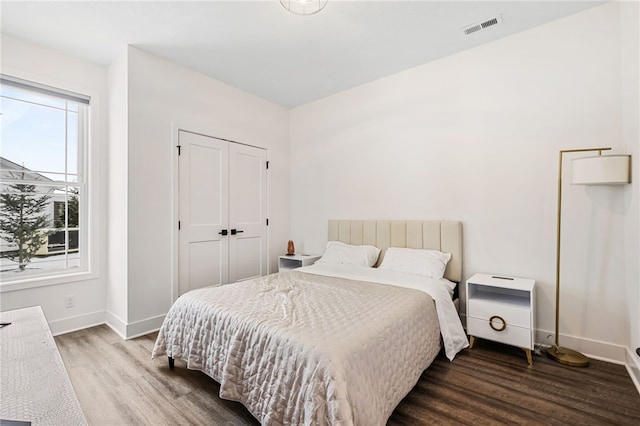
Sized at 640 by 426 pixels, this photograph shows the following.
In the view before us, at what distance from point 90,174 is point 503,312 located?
429 cm

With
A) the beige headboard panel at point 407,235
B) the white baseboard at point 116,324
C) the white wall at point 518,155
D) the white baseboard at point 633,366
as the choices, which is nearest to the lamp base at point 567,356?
the white wall at point 518,155

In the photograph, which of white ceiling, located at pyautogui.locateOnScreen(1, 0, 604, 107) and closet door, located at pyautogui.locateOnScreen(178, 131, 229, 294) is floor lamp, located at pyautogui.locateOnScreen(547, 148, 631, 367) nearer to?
white ceiling, located at pyautogui.locateOnScreen(1, 0, 604, 107)

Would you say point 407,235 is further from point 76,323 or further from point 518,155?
point 76,323

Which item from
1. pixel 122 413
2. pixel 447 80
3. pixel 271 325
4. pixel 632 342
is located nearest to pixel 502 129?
pixel 447 80

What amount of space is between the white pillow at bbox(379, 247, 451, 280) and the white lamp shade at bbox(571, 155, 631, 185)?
4.17 feet

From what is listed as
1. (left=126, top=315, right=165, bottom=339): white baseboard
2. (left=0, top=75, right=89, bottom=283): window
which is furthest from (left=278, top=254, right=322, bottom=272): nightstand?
(left=0, top=75, right=89, bottom=283): window

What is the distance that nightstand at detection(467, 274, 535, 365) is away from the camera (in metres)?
2.28

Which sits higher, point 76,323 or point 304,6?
point 304,6

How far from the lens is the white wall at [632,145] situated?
6.42 feet

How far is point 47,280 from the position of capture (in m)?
2.86

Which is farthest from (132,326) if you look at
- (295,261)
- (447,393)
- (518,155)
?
(518,155)

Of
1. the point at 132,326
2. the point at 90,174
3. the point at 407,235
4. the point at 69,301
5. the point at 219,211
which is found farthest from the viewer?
the point at 219,211

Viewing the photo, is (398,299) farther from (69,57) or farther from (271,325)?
(69,57)

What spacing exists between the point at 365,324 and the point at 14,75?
380 cm
